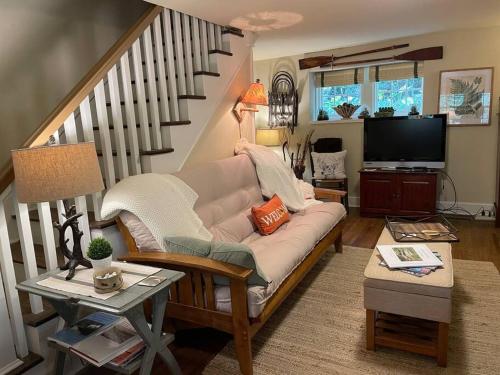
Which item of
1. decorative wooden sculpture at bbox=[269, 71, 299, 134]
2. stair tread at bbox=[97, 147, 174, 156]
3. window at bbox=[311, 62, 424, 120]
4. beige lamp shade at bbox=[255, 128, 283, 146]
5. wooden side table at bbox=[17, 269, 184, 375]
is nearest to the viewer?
wooden side table at bbox=[17, 269, 184, 375]

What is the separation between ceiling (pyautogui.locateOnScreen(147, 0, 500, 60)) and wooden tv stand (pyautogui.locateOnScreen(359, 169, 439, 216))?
1.63 meters

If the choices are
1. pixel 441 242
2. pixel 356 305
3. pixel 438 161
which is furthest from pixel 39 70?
pixel 438 161

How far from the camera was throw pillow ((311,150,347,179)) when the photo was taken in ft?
16.6

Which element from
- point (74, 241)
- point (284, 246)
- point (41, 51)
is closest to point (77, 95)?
point (74, 241)

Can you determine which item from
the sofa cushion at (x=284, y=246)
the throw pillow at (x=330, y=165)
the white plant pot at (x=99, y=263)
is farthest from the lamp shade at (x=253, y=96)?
the white plant pot at (x=99, y=263)

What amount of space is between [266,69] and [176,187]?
3.80m

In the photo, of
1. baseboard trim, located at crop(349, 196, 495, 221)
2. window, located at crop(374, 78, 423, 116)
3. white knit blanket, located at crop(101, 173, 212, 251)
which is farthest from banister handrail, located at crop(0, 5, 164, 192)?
baseboard trim, located at crop(349, 196, 495, 221)

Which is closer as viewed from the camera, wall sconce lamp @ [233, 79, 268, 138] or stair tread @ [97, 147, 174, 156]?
stair tread @ [97, 147, 174, 156]

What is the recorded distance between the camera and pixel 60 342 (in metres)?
1.73

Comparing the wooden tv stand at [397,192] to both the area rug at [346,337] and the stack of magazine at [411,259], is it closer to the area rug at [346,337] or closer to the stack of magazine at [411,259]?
the area rug at [346,337]

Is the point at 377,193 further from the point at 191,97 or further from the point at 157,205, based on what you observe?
the point at 157,205

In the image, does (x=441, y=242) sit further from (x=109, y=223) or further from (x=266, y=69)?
(x=266, y=69)

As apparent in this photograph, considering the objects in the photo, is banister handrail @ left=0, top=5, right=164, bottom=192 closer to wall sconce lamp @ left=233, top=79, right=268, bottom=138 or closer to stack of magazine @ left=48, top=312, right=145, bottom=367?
stack of magazine @ left=48, top=312, right=145, bottom=367

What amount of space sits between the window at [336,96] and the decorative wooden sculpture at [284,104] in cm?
39
